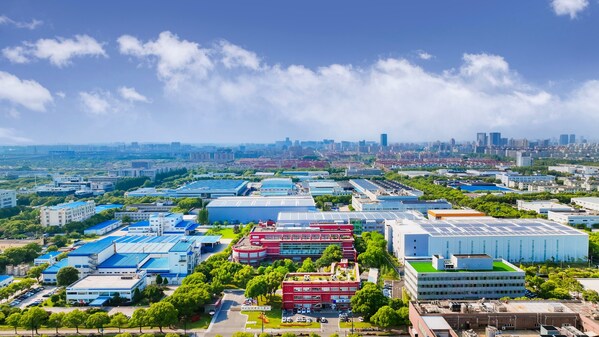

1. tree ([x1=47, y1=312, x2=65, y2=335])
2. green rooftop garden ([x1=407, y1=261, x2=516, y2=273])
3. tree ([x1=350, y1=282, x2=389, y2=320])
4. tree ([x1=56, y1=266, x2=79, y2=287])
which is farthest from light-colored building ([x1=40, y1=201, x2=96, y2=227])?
green rooftop garden ([x1=407, y1=261, x2=516, y2=273])

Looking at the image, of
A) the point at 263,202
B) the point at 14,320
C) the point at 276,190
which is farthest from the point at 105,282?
the point at 276,190

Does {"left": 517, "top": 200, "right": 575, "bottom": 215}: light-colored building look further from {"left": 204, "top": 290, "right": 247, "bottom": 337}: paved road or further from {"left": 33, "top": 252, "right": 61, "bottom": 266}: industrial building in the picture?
{"left": 33, "top": 252, "right": 61, "bottom": 266}: industrial building

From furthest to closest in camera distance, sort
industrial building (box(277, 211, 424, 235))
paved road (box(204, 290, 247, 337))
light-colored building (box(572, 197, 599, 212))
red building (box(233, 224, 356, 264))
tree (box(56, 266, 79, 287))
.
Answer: light-colored building (box(572, 197, 599, 212)) → industrial building (box(277, 211, 424, 235)) → red building (box(233, 224, 356, 264)) → tree (box(56, 266, 79, 287)) → paved road (box(204, 290, 247, 337))

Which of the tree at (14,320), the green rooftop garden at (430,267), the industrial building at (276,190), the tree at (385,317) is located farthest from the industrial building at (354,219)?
the industrial building at (276,190)

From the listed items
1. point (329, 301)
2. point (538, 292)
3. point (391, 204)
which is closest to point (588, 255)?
point (538, 292)

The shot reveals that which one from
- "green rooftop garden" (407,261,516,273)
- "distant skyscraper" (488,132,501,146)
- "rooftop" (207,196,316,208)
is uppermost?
"distant skyscraper" (488,132,501,146)

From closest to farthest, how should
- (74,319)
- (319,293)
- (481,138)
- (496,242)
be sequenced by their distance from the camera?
1. (74,319)
2. (319,293)
3. (496,242)
4. (481,138)

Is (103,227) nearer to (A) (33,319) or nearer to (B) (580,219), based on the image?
(A) (33,319)
